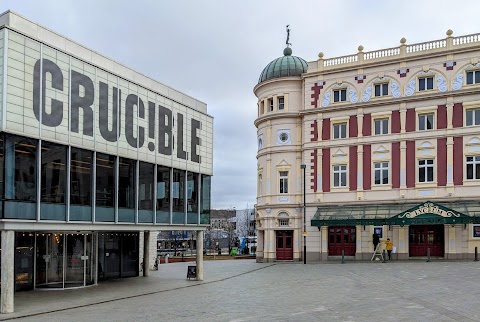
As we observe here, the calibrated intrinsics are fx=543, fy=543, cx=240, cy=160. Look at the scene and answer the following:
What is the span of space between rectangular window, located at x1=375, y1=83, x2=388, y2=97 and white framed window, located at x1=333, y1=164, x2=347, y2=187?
627 cm

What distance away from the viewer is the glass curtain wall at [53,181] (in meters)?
20.4

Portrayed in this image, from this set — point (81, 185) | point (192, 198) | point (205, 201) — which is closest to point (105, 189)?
point (81, 185)

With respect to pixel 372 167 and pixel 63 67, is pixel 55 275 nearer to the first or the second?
pixel 63 67

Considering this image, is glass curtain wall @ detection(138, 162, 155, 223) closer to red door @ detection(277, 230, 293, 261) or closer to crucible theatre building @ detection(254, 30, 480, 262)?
crucible theatre building @ detection(254, 30, 480, 262)

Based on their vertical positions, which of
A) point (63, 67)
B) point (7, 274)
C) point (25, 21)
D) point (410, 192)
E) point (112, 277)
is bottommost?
point (112, 277)

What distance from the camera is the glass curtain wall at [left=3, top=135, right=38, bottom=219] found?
61.8 feet

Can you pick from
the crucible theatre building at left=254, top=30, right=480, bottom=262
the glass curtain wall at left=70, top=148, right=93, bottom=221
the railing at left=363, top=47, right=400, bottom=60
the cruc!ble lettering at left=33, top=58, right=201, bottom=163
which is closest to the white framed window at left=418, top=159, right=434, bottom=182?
the crucible theatre building at left=254, top=30, right=480, bottom=262

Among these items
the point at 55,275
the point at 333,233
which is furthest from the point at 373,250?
the point at 55,275

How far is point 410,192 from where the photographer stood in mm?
40969

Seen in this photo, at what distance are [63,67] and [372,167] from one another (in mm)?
27558

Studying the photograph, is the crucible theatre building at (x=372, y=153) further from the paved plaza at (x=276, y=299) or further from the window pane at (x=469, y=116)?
the paved plaza at (x=276, y=299)

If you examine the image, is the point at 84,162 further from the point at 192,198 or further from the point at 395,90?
the point at 395,90

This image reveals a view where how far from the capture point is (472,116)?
39.4 m

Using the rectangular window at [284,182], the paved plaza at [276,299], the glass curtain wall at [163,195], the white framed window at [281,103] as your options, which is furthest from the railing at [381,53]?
the glass curtain wall at [163,195]
